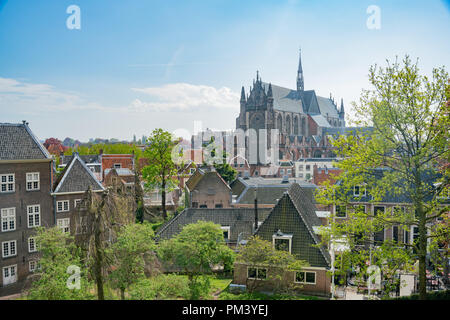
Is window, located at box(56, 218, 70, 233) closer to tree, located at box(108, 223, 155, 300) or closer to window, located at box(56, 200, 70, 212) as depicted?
window, located at box(56, 200, 70, 212)

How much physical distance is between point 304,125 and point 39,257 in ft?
192

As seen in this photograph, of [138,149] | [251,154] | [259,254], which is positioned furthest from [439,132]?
[251,154]

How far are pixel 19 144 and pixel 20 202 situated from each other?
176 centimetres

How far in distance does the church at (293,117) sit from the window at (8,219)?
3884 centimetres

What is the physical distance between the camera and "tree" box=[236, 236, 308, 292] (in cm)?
894

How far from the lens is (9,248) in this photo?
335 inches

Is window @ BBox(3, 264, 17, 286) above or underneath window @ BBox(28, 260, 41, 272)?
underneath

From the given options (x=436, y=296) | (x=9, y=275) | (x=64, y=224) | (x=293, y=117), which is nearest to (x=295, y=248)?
(x=436, y=296)

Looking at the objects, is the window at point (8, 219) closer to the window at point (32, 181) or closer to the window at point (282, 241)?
the window at point (32, 181)

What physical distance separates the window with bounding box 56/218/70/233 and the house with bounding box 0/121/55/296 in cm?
18

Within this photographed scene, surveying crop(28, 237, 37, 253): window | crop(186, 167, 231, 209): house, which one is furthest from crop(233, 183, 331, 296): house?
crop(186, 167, 231, 209): house

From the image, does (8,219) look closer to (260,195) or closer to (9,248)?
(9,248)

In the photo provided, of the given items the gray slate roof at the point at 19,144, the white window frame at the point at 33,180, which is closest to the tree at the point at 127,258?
the white window frame at the point at 33,180
